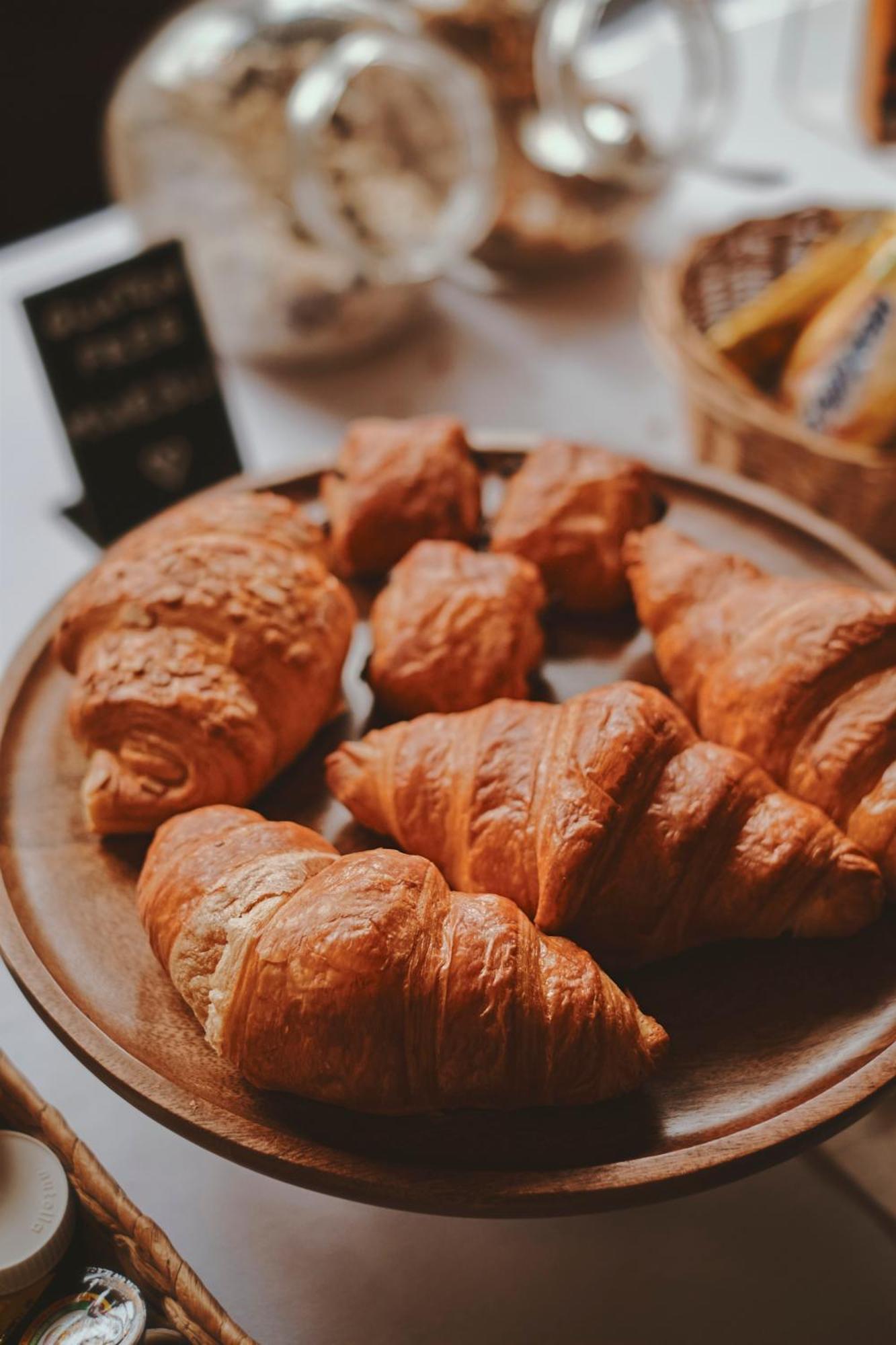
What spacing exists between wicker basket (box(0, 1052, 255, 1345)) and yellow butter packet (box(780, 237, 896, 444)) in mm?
1165

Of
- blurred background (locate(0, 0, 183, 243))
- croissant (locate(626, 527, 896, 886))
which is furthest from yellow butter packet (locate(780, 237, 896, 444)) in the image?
blurred background (locate(0, 0, 183, 243))

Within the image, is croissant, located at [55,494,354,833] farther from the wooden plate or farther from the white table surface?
the white table surface

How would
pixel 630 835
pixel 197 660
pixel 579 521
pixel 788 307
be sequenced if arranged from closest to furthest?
pixel 630 835, pixel 197 660, pixel 579 521, pixel 788 307

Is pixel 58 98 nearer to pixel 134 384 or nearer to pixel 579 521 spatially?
pixel 134 384

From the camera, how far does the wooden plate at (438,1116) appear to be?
0.81 meters

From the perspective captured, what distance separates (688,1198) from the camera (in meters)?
1.03

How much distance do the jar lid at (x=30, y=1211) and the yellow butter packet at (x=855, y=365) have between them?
3.89 feet

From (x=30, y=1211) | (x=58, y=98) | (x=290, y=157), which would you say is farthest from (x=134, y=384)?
(x=58, y=98)

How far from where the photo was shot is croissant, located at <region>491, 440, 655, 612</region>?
1.27 metres

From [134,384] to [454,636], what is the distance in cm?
63

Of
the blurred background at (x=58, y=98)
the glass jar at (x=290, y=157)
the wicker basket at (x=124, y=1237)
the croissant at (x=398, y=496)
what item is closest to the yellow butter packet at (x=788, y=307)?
the glass jar at (x=290, y=157)

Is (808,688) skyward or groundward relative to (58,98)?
groundward

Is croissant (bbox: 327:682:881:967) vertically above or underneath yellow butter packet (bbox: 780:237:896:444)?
underneath

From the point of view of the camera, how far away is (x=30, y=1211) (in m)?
0.86
